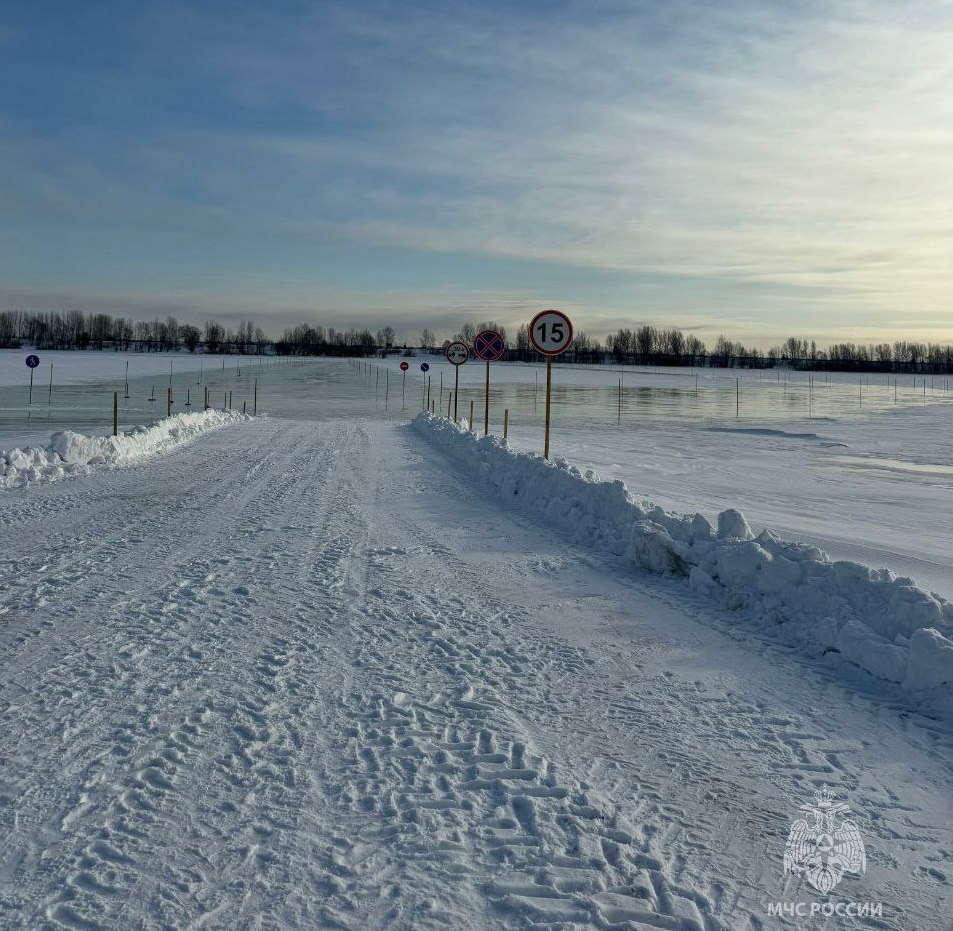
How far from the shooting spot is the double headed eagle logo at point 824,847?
3.35 meters

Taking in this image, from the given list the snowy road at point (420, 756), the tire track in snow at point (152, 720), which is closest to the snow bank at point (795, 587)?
the snowy road at point (420, 756)

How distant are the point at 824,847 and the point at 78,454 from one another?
1511cm

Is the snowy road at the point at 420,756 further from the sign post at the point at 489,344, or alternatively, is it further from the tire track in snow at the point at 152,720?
the sign post at the point at 489,344

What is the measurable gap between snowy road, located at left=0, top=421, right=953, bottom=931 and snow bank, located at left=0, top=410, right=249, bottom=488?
6.38 m

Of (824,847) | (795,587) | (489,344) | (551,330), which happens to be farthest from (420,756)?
(489,344)

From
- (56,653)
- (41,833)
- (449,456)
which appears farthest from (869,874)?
(449,456)

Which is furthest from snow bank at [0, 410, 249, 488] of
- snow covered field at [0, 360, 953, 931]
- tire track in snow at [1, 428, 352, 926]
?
tire track in snow at [1, 428, 352, 926]

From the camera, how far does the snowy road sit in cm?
314

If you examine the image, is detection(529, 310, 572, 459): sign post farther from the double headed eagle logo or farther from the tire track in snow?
the double headed eagle logo

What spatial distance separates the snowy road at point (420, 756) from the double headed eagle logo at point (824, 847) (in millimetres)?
69

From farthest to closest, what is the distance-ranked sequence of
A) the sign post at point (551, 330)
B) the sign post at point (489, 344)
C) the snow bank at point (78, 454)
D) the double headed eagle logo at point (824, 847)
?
the sign post at point (489, 344)
the sign post at point (551, 330)
the snow bank at point (78, 454)
the double headed eagle logo at point (824, 847)

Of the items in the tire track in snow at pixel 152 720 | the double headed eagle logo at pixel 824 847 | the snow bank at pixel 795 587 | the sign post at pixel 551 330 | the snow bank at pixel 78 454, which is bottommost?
the double headed eagle logo at pixel 824 847

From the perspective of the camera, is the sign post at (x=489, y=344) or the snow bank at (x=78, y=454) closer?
the snow bank at (x=78, y=454)

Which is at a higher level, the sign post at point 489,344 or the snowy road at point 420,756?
the sign post at point 489,344
